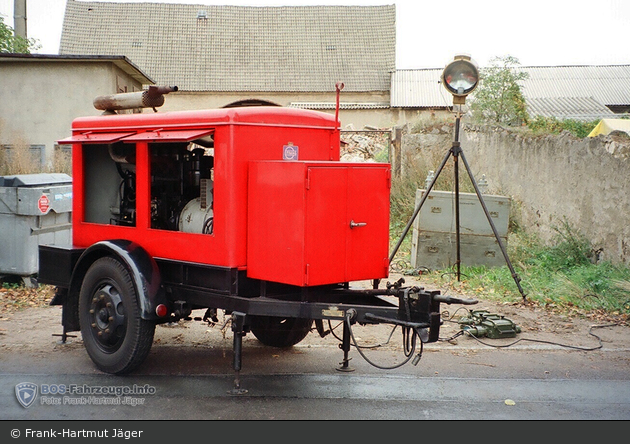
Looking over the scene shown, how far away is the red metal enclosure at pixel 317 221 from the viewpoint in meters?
5.02

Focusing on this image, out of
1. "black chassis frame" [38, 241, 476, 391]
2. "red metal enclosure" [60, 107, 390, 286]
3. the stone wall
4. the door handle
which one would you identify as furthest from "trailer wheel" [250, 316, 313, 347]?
the stone wall

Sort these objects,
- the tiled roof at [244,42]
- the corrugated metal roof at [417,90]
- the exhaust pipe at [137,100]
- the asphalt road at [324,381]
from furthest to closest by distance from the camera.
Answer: the tiled roof at [244,42] < the corrugated metal roof at [417,90] < the exhaust pipe at [137,100] < the asphalt road at [324,381]

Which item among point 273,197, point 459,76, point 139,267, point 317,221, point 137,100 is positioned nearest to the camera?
point 317,221

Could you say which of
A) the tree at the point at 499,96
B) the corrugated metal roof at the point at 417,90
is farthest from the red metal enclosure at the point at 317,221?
the corrugated metal roof at the point at 417,90

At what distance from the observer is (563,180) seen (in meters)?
10.9

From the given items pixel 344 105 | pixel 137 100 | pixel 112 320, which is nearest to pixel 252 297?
pixel 112 320

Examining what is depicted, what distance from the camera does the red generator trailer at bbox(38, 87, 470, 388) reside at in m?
5.09

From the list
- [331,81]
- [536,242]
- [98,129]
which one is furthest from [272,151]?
[331,81]

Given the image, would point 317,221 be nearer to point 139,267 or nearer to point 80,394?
point 139,267

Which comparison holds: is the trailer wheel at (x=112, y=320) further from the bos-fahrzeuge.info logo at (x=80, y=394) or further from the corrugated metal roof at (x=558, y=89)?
the corrugated metal roof at (x=558, y=89)

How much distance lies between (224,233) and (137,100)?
5.94 ft

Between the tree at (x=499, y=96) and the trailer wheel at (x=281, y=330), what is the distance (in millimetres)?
15035

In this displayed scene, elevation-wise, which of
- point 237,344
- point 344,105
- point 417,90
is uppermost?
point 417,90

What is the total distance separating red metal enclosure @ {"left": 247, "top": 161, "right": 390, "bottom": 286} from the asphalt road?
97 cm
